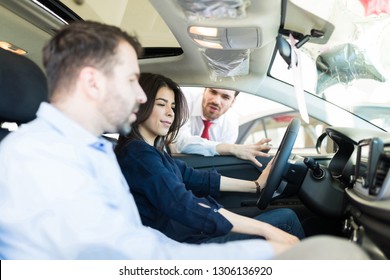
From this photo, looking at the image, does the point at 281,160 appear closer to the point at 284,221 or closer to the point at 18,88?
the point at 284,221

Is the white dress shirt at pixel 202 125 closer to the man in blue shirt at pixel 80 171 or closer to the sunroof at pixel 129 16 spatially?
the sunroof at pixel 129 16

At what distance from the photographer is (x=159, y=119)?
1.38 m

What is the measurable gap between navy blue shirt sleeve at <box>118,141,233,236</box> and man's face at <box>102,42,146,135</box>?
33 cm

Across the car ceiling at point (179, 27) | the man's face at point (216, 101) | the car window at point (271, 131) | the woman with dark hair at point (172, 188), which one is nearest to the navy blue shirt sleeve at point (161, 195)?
the woman with dark hair at point (172, 188)

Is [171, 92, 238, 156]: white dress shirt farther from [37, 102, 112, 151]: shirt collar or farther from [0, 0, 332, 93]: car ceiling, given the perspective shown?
[37, 102, 112, 151]: shirt collar

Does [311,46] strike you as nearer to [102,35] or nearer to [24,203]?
[102,35]

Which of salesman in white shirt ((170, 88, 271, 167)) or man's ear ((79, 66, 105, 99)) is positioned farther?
salesman in white shirt ((170, 88, 271, 167))

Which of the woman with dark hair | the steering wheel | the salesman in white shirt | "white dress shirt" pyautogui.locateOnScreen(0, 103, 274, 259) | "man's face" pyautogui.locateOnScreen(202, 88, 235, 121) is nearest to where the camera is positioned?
"white dress shirt" pyautogui.locateOnScreen(0, 103, 274, 259)

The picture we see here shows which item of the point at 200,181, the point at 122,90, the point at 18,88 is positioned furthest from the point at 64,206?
the point at 200,181

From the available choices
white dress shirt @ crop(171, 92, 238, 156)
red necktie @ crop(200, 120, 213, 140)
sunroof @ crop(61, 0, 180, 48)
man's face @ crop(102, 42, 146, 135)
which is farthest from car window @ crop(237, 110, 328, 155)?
man's face @ crop(102, 42, 146, 135)

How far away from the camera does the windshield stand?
1.54m

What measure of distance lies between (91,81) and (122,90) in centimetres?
7

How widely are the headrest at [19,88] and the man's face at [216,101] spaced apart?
134cm
